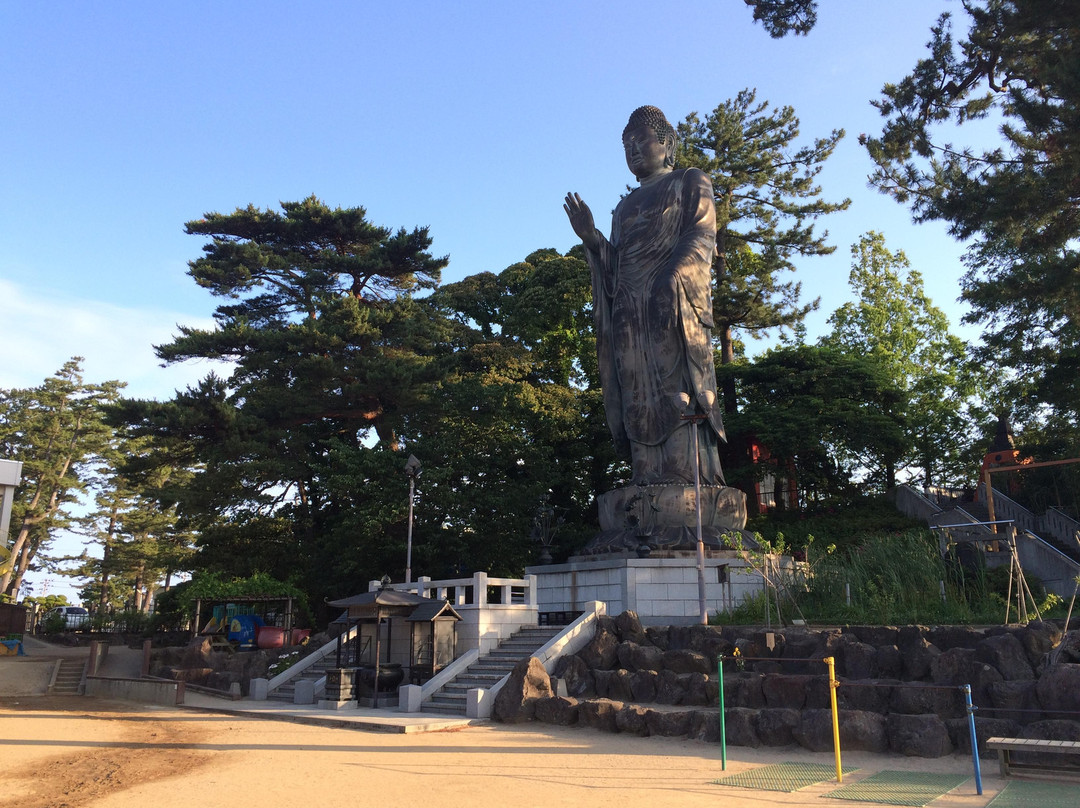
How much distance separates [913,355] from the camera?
31.3m

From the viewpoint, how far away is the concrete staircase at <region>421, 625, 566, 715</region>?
12.4 m

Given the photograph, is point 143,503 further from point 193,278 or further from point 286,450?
point 286,450

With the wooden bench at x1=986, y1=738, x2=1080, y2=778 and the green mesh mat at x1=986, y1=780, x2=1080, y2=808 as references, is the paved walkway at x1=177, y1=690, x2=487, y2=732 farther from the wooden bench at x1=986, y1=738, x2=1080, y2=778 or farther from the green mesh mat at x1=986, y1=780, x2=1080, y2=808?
the green mesh mat at x1=986, y1=780, x2=1080, y2=808

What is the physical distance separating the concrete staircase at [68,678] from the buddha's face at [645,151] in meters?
16.4

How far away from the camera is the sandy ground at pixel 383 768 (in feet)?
22.8

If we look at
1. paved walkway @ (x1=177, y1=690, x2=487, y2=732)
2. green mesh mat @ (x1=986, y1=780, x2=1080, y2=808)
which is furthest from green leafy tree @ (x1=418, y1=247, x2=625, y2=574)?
green mesh mat @ (x1=986, y1=780, x2=1080, y2=808)

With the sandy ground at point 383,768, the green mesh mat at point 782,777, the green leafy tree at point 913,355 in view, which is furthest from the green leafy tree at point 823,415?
the green mesh mat at point 782,777

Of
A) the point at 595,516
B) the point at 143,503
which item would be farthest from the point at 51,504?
the point at 595,516

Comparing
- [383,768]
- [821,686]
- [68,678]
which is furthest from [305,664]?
[821,686]

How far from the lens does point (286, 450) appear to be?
983 inches

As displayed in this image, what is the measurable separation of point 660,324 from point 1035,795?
11.3 m

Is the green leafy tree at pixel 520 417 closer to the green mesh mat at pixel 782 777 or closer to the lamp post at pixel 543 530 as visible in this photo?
the lamp post at pixel 543 530

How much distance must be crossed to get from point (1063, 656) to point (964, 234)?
786 cm

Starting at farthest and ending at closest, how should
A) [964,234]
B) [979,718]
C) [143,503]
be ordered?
[143,503], [964,234], [979,718]
